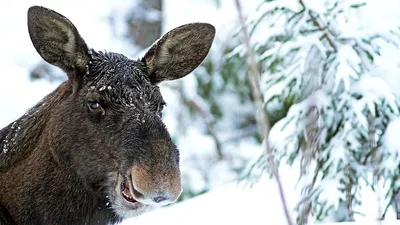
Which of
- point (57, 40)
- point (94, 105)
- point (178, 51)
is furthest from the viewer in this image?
point (178, 51)

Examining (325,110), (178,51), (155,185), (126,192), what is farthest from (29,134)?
(325,110)

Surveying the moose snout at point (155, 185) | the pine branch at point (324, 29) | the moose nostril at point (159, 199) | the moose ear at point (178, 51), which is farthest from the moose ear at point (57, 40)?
the pine branch at point (324, 29)

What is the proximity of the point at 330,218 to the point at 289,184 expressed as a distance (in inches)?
32.2

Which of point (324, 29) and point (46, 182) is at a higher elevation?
point (46, 182)

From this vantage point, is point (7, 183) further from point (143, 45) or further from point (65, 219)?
point (143, 45)

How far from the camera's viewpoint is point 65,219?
4.21 meters

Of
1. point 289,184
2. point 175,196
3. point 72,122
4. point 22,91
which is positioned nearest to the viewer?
point 175,196

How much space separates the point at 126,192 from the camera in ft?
12.8

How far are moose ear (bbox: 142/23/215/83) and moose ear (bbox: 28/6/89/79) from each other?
1.20 ft

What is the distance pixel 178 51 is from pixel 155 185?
1.16 metres

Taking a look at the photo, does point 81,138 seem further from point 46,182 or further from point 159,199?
point 159,199

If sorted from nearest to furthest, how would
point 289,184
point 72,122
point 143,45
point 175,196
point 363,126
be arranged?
point 175,196 → point 72,122 → point 363,126 → point 289,184 → point 143,45

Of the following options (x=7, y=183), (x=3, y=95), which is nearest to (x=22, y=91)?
(x=3, y=95)

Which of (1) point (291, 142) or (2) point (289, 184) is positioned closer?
(1) point (291, 142)
